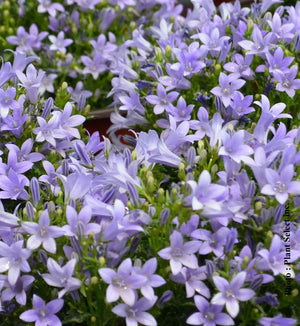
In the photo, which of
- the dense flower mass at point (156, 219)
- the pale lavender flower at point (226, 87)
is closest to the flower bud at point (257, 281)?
the dense flower mass at point (156, 219)

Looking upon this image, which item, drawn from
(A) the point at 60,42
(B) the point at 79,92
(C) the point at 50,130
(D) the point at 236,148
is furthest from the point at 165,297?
(A) the point at 60,42

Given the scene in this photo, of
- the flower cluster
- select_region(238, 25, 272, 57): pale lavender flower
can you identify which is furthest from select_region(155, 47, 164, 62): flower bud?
the flower cluster

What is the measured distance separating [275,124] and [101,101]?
50.7 inches

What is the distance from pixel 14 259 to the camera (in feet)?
6.11

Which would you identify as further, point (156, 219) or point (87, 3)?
point (87, 3)

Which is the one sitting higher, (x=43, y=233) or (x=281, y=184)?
(x=281, y=184)

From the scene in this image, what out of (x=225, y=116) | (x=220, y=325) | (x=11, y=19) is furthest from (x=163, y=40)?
(x=220, y=325)

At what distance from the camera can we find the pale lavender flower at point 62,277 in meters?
1.78

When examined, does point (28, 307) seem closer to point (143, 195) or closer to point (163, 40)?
point (143, 195)

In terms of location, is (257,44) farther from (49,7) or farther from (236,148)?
(49,7)

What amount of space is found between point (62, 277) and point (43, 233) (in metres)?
0.15

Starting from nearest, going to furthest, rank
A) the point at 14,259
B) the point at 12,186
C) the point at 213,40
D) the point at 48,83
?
1. the point at 14,259
2. the point at 12,186
3. the point at 213,40
4. the point at 48,83

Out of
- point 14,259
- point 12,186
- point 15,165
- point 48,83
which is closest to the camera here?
point 14,259

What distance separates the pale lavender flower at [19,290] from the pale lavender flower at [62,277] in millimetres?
68
